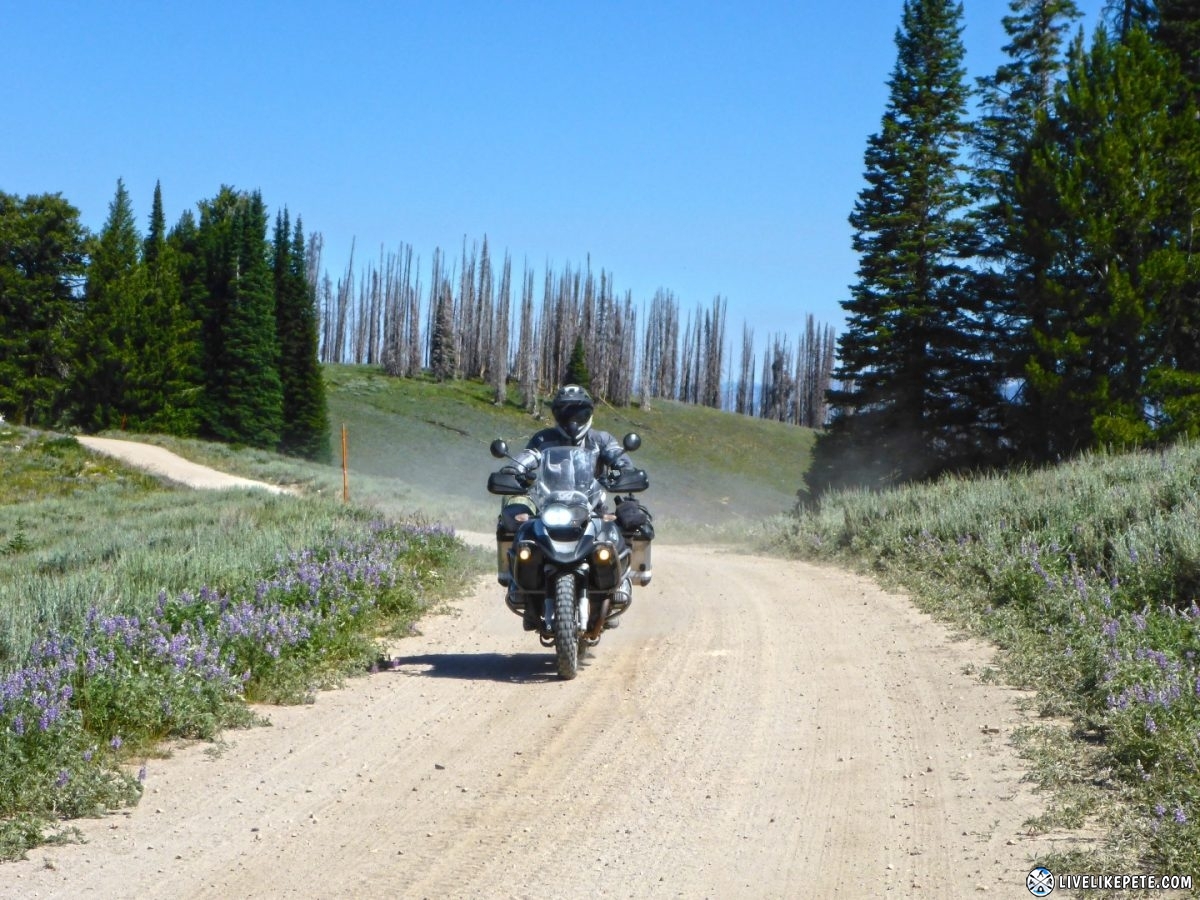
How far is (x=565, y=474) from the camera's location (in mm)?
10367

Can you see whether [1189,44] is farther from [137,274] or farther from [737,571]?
[137,274]

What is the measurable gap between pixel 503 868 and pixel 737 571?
1274 cm

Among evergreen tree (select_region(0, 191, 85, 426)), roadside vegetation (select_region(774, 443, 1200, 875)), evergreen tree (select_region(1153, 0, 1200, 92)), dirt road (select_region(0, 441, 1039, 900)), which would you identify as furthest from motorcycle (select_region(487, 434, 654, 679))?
evergreen tree (select_region(0, 191, 85, 426))

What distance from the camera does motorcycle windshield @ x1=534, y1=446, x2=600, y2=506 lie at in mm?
10352

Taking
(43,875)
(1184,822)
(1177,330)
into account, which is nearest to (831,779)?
(1184,822)

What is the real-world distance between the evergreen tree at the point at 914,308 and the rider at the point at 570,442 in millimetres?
27875

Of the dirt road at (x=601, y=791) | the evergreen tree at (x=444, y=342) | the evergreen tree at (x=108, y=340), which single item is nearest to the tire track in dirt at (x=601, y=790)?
the dirt road at (x=601, y=791)

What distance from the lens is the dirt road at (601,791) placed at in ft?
17.6

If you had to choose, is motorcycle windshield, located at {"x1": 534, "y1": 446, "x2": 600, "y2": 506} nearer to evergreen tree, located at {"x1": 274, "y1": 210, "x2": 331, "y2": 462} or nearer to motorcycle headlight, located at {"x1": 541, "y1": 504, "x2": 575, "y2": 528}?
motorcycle headlight, located at {"x1": 541, "y1": 504, "x2": 575, "y2": 528}

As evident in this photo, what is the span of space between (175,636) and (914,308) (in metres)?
34.4

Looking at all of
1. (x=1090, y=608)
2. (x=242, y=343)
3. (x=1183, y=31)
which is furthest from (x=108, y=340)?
(x=1090, y=608)

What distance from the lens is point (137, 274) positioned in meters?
68.2

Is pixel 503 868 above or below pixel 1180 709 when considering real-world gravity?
below

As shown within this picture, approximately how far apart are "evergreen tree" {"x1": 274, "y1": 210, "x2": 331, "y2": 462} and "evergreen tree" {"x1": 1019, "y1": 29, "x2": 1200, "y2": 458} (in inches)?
2168
